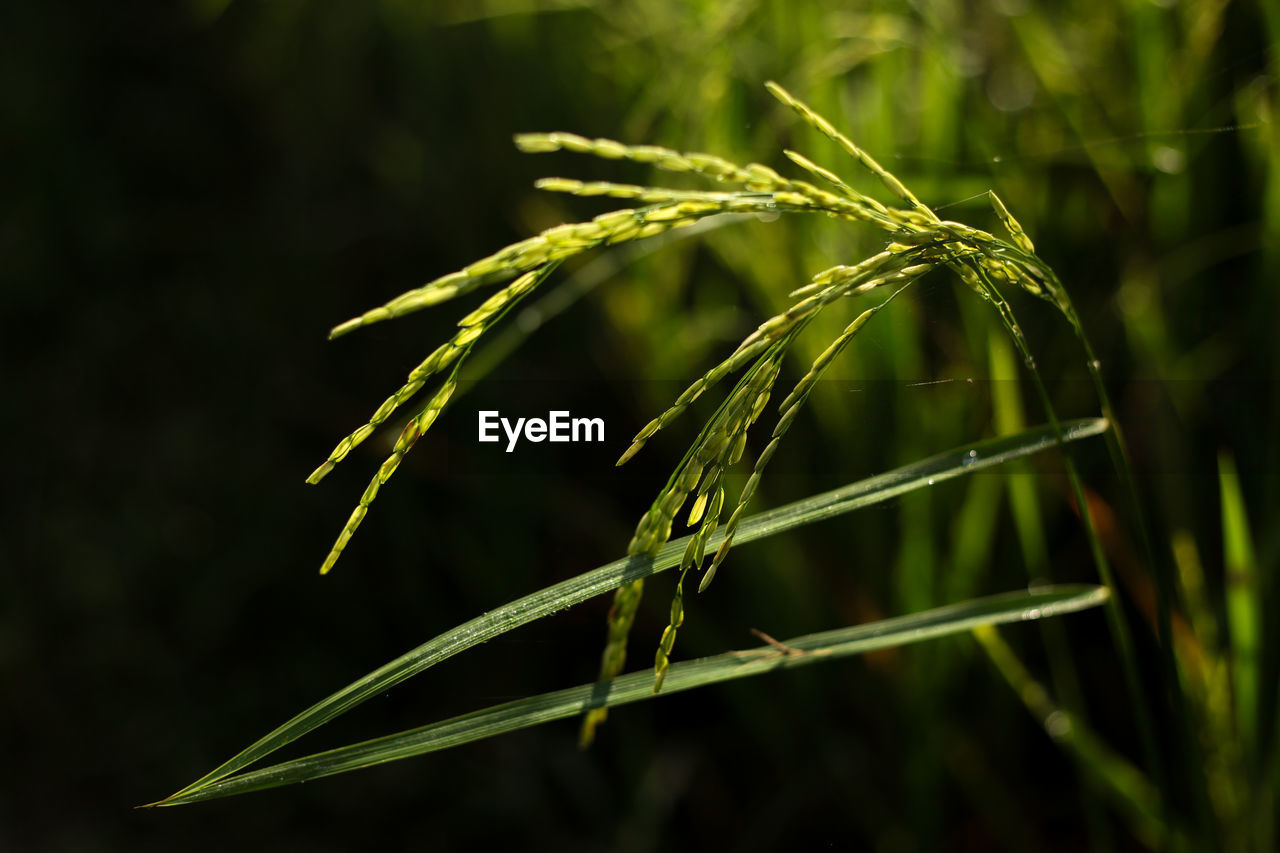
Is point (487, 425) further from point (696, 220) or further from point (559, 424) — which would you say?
point (696, 220)

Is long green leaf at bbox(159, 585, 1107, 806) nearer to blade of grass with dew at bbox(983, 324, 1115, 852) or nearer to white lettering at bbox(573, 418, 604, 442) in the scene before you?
blade of grass with dew at bbox(983, 324, 1115, 852)

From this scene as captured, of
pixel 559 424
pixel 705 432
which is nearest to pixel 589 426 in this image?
pixel 559 424

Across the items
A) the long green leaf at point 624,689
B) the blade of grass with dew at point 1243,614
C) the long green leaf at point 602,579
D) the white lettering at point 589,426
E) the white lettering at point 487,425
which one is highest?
the white lettering at point 487,425

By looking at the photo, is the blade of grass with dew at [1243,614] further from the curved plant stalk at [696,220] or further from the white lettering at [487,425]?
the white lettering at [487,425]

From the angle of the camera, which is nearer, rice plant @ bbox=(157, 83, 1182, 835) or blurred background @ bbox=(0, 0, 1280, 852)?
rice plant @ bbox=(157, 83, 1182, 835)

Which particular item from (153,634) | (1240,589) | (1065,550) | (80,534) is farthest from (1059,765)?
(80,534)

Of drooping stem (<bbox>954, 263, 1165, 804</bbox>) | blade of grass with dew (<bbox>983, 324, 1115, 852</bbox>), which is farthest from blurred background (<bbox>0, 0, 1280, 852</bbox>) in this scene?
drooping stem (<bbox>954, 263, 1165, 804</bbox>)

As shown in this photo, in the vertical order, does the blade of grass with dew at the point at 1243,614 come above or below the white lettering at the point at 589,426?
below

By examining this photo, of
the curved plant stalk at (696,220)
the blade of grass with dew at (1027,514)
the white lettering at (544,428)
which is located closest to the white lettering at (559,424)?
the white lettering at (544,428)
